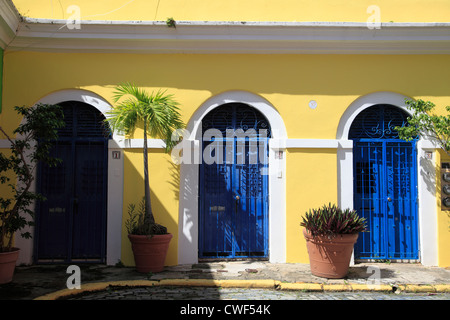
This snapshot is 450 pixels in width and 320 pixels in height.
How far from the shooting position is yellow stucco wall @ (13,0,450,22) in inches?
292

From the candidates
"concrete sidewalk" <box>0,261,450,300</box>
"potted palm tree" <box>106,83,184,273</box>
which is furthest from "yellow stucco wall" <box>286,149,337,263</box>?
"potted palm tree" <box>106,83,184,273</box>

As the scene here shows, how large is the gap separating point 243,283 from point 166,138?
2705mm

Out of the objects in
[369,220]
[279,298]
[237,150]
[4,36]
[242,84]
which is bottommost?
[279,298]

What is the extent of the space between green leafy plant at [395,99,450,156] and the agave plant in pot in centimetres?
191

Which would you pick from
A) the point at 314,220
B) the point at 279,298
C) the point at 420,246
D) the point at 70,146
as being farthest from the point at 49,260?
the point at 420,246

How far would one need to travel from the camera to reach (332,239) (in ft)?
20.0

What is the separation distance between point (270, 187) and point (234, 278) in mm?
1777

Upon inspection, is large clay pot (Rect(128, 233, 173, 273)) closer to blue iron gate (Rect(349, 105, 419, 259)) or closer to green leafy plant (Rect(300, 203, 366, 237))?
green leafy plant (Rect(300, 203, 366, 237))

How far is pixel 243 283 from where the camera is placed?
5941mm

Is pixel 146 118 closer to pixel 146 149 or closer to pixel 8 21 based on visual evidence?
pixel 146 149

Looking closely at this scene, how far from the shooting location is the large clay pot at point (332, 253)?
6098mm

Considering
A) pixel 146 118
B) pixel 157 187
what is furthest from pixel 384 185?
pixel 146 118

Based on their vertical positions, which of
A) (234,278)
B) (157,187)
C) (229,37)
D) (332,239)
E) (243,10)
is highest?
A: (243,10)

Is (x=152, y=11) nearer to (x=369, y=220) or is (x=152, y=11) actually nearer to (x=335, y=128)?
(x=335, y=128)
